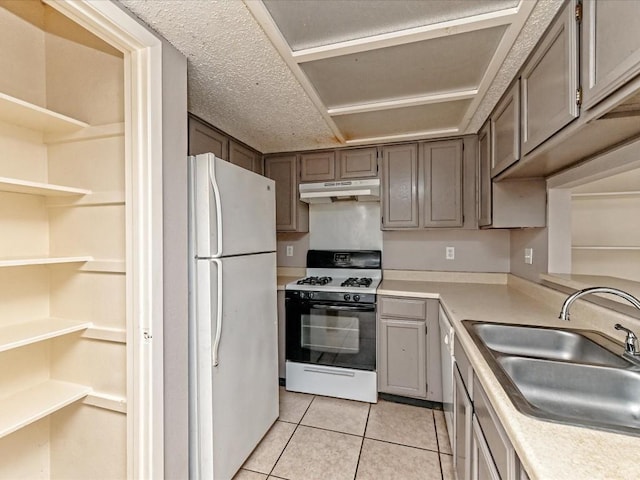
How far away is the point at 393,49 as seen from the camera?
4.72 ft

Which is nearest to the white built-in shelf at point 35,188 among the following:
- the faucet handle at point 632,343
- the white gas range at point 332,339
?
the white gas range at point 332,339

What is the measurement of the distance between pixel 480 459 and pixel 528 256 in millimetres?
1703

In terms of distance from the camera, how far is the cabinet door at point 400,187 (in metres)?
2.71

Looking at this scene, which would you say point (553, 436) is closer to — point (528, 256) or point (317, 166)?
point (528, 256)

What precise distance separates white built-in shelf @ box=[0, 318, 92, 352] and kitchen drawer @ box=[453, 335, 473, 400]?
1.69 meters

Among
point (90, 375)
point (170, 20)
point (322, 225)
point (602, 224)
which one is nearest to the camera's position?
point (170, 20)

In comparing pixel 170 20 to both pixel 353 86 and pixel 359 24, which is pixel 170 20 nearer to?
pixel 359 24

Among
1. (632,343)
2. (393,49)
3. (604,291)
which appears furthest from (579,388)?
(393,49)

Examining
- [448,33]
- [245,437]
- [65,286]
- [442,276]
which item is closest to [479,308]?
[442,276]

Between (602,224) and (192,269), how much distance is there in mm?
2652

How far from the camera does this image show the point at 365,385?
8.01ft

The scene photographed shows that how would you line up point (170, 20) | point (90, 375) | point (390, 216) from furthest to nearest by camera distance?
point (390, 216) → point (90, 375) → point (170, 20)

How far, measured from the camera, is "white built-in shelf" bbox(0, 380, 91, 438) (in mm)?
1193

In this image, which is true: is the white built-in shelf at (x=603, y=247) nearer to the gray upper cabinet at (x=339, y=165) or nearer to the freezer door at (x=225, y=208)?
the gray upper cabinet at (x=339, y=165)
